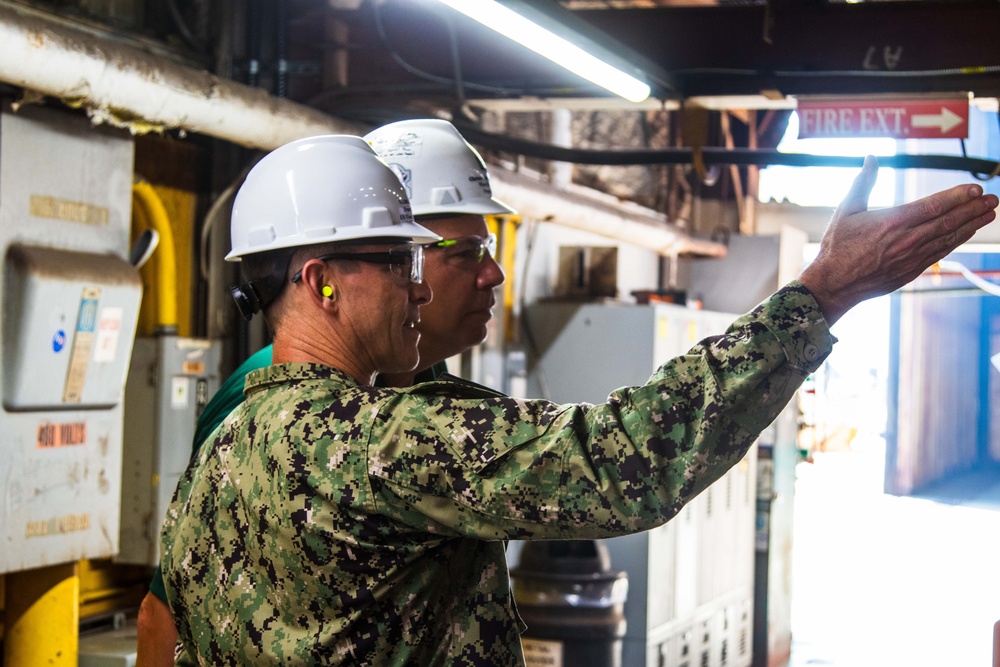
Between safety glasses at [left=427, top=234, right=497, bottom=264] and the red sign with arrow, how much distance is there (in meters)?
2.56

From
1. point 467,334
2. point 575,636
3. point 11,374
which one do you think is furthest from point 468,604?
point 575,636

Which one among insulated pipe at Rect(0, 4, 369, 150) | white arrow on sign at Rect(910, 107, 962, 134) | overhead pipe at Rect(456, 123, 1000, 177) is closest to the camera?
insulated pipe at Rect(0, 4, 369, 150)

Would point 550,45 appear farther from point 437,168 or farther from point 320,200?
point 320,200

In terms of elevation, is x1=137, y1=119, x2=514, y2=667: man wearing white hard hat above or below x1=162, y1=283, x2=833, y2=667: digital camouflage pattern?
above

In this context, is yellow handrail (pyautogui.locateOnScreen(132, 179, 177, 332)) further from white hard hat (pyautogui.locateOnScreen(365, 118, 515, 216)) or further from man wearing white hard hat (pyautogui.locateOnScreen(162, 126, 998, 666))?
man wearing white hard hat (pyautogui.locateOnScreen(162, 126, 998, 666))

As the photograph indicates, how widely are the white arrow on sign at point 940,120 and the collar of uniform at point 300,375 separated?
3.80m

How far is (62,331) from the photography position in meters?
3.74

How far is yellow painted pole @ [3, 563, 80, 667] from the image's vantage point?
12.7 feet

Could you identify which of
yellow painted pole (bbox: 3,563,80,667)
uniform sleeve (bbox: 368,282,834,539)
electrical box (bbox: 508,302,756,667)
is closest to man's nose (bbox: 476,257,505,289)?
uniform sleeve (bbox: 368,282,834,539)

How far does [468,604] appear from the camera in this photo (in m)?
1.66

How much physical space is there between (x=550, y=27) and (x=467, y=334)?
117 cm

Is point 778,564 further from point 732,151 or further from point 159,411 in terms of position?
point 159,411

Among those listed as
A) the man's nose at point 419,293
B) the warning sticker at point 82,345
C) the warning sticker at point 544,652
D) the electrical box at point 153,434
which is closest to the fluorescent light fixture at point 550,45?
the man's nose at point 419,293

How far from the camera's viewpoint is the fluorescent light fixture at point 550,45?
3182mm
